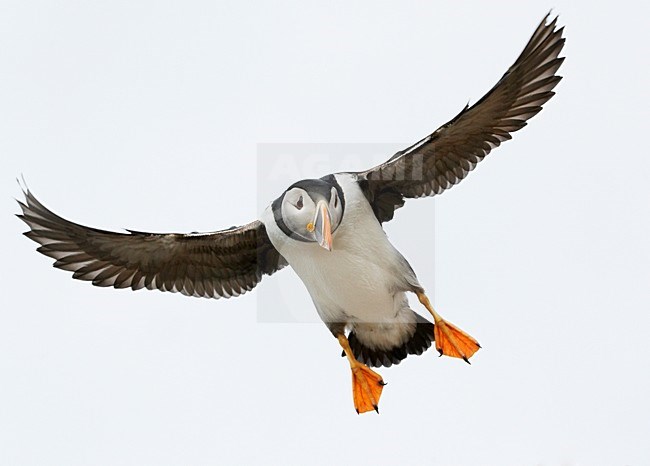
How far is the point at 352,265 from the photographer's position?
39.7ft

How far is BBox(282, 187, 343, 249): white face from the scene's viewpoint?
1141 cm

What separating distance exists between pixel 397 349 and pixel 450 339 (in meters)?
0.72

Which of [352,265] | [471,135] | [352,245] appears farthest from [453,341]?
[471,135]

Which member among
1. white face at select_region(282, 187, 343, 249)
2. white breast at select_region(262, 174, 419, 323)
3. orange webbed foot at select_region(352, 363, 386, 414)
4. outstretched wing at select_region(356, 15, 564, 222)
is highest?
outstretched wing at select_region(356, 15, 564, 222)

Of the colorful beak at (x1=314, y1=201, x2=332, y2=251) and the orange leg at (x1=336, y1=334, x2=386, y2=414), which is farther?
the orange leg at (x1=336, y1=334, x2=386, y2=414)

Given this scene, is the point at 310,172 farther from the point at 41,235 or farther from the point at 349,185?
the point at 41,235

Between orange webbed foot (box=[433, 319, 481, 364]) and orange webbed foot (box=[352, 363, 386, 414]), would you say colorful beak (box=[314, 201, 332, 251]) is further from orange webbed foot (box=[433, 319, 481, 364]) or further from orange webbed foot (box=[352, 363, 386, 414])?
orange webbed foot (box=[352, 363, 386, 414])

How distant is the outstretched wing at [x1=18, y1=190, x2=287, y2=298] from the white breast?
0.90 metres

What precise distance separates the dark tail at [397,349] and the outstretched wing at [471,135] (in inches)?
47.2

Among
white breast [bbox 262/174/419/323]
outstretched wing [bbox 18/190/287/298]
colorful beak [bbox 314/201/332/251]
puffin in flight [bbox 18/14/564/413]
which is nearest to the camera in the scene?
colorful beak [bbox 314/201/332/251]

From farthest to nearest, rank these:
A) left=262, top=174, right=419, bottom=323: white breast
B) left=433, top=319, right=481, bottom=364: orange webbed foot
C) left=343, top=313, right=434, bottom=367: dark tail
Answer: left=343, top=313, right=434, bottom=367: dark tail, left=433, top=319, right=481, bottom=364: orange webbed foot, left=262, top=174, right=419, bottom=323: white breast

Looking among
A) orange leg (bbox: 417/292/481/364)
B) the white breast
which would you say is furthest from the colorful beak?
orange leg (bbox: 417/292/481/364)

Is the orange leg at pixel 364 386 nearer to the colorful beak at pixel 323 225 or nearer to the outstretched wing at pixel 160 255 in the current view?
the outstretched wing at pixel 160 255

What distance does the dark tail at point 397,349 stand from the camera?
42.4 ft
